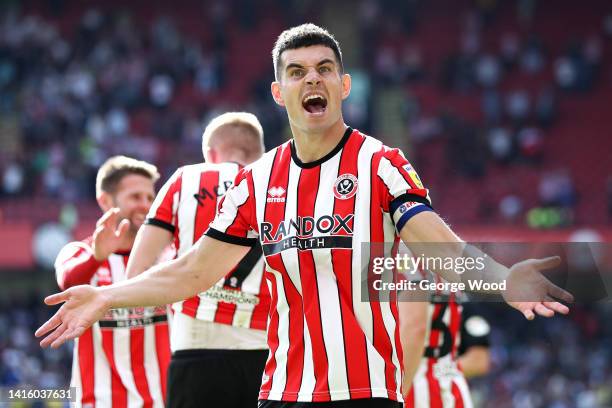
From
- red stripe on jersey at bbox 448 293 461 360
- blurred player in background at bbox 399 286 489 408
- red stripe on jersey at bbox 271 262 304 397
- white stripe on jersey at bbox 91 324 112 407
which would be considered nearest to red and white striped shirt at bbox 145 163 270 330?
white stripe on jersey at bbox 91 324 112 407

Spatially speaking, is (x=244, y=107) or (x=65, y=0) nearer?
(x=244, y=107)

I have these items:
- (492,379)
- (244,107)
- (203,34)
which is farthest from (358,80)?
(492,379)

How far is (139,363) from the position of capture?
571 cm

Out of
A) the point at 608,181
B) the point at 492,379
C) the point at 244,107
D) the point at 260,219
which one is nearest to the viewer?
the point at 260,219

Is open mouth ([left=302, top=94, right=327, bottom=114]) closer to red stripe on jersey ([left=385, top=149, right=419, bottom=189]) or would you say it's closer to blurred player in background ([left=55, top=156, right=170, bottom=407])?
red stripe on jersey ([left=385, top=149, right=419, bottom=189])

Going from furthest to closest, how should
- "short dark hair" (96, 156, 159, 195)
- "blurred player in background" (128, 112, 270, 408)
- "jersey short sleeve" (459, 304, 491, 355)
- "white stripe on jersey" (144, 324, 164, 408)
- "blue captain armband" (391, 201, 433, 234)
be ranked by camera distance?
"jersey short sleeve" (459, 304, 491, 355), "short dark hair" (96, 156, 159, 195), "white stripe on jersey" (144, 324, 164, 408), "blurred player in background" (128, 112, 270, 408), "blue captain armband" (391, 201, 433, 234)

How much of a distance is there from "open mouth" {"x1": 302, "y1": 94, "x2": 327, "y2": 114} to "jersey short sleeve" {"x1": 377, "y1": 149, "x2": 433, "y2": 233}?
0.29 meters

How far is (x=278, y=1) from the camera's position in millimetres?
30391

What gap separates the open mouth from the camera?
3888mm

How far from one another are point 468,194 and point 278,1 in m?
9.02

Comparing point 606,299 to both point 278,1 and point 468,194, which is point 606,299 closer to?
point 468,194

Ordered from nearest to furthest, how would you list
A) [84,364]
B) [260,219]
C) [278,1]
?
[260,219], [84,364], [278,1]

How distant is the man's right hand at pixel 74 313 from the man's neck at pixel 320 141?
0.86 meters

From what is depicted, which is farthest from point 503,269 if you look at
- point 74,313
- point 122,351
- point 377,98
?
point 377,98
